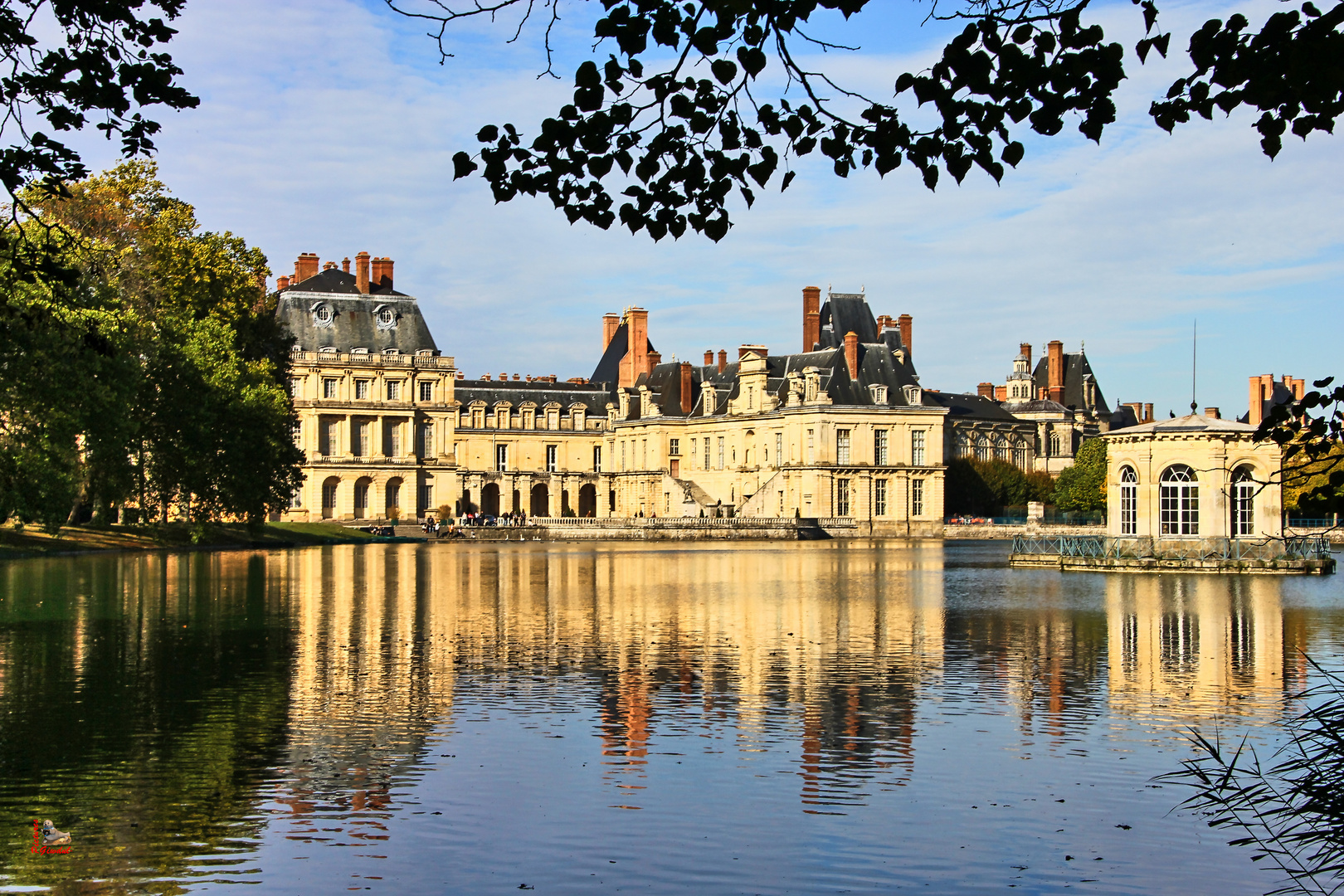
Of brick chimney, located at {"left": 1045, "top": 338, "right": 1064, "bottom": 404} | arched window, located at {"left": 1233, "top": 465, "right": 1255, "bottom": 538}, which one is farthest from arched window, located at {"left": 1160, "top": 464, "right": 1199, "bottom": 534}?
brick chimney, located at {"left": 1045, "top": 338, "right": 1064, "bottom": 404}

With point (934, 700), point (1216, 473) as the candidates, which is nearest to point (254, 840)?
point (934, 700)

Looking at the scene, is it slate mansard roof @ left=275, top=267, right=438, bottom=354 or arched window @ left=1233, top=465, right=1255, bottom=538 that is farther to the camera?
slate mansard roof @ left=275, top=267, right=438, bottom=354

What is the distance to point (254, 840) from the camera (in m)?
8.98

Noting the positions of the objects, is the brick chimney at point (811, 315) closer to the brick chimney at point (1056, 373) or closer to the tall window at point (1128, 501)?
the brick chimney at point (1056, 373)

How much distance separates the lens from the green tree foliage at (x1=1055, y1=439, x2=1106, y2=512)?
7650cm

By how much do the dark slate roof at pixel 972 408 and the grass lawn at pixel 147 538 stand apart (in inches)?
1679

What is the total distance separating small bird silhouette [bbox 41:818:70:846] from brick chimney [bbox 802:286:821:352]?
73658mm

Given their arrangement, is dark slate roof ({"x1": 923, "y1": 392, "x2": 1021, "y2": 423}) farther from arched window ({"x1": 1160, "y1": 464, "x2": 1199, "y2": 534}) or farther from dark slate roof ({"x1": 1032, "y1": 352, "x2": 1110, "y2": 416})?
arched window ({"x1": 1160, "y1": 464, "x2": 1199, "y2": 534})

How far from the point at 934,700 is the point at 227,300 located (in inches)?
1548

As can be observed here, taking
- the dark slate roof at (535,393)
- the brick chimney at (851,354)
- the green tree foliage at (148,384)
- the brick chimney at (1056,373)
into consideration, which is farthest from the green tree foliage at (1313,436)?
the brick chimney at (1056,373)

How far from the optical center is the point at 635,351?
9262 centimetres

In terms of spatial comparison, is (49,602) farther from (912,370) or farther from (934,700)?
(912,370)

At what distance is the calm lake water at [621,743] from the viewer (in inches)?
338

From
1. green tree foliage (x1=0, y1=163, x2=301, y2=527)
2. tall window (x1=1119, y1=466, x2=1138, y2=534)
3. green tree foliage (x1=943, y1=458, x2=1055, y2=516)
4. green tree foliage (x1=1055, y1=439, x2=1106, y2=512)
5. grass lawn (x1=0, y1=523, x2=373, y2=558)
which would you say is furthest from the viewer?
green tree foliage (x1=943, y1=458, x2=1055, y2=516)
